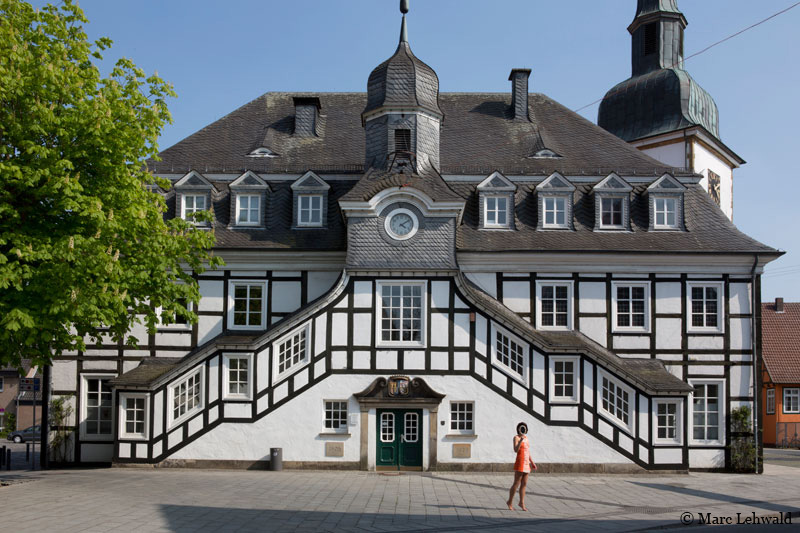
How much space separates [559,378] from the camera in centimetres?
2219

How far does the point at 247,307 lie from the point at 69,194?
29.9ft

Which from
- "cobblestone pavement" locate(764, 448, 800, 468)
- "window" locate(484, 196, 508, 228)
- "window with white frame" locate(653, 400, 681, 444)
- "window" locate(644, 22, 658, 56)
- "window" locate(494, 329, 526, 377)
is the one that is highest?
"window" locate(644, 22, 658, 56)

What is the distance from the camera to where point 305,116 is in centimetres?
2853

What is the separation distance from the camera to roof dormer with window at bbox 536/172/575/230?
2506 cm

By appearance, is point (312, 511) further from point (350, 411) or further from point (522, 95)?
point (522, 95)

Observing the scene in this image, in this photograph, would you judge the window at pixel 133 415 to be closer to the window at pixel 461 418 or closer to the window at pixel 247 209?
the window at pixel 247 209

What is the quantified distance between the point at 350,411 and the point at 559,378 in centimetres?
627

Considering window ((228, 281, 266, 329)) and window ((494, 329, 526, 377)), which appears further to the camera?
window ((228, 281, 266, 329))

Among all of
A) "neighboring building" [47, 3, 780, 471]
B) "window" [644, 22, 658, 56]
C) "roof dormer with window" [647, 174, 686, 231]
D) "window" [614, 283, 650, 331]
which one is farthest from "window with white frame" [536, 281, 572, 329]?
"window" [644, 22, 658, 56]

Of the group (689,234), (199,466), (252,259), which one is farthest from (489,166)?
(199,466)

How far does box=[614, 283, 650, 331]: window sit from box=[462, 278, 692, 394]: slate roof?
1.08 meters

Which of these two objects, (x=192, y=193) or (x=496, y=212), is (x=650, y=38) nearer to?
(x=496, y=212)

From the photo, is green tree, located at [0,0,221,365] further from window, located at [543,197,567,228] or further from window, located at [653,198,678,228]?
window, located at [653,198,678,228]

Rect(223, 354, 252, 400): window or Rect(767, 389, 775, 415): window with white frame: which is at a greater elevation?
Rect(223, 354, 252, 400): window
